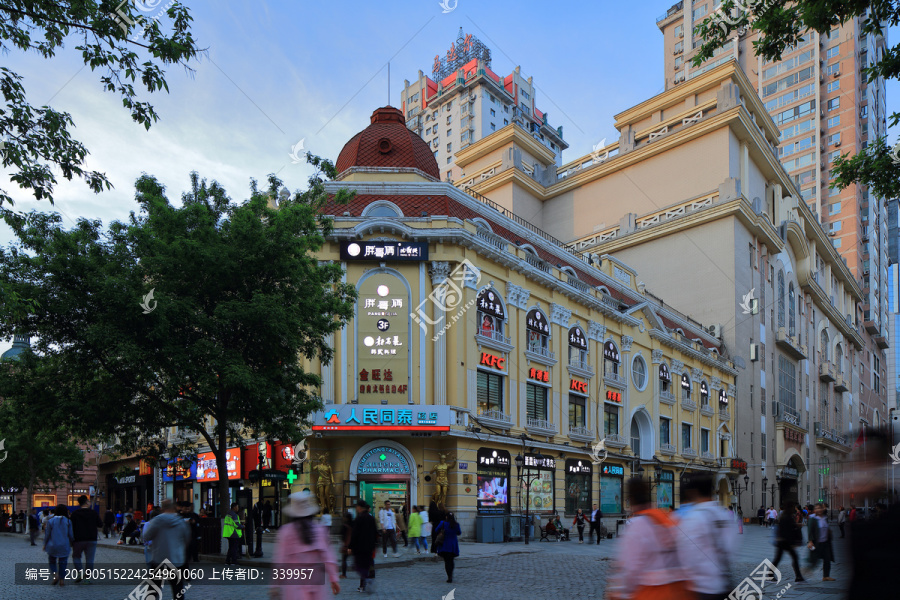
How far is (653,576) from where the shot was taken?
5.89 m

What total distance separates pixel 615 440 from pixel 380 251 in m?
19.0

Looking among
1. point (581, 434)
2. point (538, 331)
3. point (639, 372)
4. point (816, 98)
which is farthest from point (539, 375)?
point (816, 98)

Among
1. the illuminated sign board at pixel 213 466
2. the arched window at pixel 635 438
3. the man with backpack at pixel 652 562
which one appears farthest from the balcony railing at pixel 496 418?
the man with backpack at pixel 652 562

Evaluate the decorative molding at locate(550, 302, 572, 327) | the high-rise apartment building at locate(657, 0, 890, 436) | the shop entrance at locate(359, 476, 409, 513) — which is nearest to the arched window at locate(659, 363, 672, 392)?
the decorative molding at locate(550, 302, 572, 327)

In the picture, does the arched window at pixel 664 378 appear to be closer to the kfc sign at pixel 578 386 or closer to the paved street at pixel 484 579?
the kfc sign at pixel 578 386

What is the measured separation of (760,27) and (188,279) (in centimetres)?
1530

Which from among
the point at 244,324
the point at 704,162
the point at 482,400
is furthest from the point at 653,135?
the point at 244,324

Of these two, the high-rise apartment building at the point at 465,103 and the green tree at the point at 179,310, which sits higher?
Result: the high-rise apartment building at the point at 465,103

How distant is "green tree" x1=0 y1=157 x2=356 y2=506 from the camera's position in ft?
64.1

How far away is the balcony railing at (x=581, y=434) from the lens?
38531 millimetres

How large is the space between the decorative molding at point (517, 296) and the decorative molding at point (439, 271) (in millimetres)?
4083

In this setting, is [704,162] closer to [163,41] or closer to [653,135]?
[653,135]

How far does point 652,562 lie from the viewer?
590 centimetres

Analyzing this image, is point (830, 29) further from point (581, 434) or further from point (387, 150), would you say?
point (581, 434)
